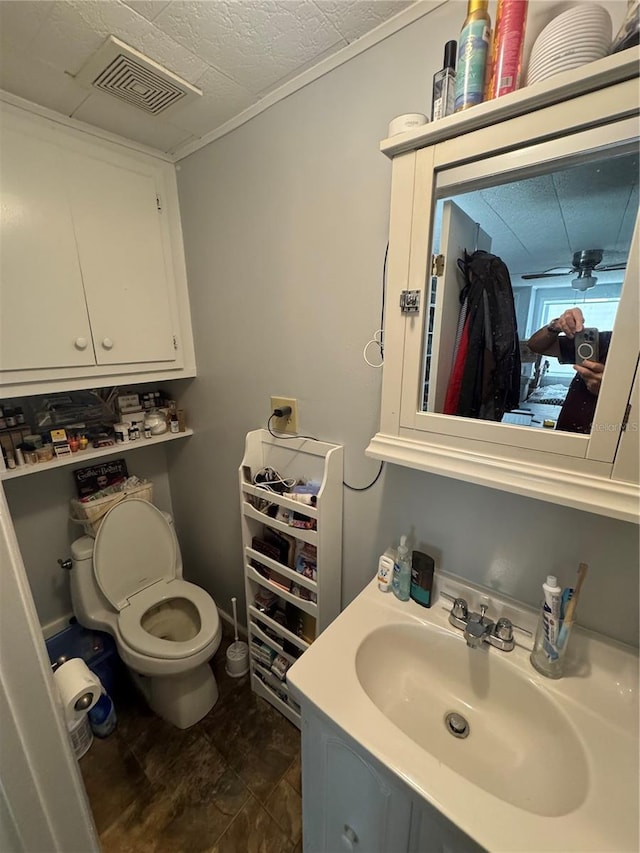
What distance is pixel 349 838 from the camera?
741mm

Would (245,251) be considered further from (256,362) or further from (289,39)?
(289,39)

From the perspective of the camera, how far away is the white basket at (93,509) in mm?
1418


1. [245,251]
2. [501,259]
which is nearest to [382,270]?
[501,259]

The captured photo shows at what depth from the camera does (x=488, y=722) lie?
77 cm

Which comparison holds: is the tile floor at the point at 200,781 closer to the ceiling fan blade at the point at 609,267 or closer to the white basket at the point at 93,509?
the white basket at the point at 93,509

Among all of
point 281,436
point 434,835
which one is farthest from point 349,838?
point 281,436

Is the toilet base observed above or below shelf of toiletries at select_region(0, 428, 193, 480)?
below

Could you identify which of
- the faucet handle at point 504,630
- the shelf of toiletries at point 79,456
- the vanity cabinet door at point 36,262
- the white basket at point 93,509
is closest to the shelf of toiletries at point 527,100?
the faucet handle at point 504,630

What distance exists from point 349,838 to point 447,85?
1.59 metres

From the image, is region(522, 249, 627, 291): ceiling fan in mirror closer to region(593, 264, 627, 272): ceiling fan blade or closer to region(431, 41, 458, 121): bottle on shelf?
region(593, 264, 627, 272): ceiling fan blade

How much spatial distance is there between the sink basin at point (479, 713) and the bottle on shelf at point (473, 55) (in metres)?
1.15

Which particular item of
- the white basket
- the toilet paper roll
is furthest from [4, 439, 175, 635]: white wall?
the toilet paper roll

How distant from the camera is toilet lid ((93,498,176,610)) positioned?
1.39 metres

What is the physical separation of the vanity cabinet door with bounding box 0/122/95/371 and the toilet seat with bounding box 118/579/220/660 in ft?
3.29
